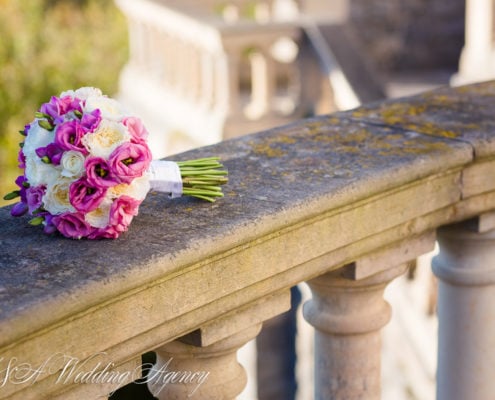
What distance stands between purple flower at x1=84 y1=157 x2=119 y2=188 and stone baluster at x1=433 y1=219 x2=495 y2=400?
0.79 metres

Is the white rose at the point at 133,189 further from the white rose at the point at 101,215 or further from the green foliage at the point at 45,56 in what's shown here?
the green foliage at the point at 45,56

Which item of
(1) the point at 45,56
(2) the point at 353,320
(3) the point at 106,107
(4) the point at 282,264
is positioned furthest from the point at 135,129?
(1) the point at 45,56

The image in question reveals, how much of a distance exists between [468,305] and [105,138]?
0.87m

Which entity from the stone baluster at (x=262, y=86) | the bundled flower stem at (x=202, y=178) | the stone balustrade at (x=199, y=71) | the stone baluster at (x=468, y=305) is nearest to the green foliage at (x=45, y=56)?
the stone balustrade at (x=199, y=71)

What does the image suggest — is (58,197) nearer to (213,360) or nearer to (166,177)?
(166,177)

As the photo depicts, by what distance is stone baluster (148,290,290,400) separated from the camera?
1688mm

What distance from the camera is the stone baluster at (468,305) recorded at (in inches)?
81.4

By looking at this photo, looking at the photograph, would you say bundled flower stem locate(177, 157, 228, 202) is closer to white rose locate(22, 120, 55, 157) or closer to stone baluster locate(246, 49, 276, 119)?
white rose locate(22, 120, 55, 157)

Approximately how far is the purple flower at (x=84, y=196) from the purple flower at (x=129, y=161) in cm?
4

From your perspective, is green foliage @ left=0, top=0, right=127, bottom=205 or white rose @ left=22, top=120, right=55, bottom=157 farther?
green foliage @ left=0, top=0, right=127, bottom=205

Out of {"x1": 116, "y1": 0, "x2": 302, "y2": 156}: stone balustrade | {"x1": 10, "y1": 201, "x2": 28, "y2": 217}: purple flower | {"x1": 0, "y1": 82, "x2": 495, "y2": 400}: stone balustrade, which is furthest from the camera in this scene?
{"x1": 116, "y1": 0, "x2": 302, "y2": 156}: stone balustrade

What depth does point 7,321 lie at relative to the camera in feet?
4.26

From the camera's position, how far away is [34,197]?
64.0 inches

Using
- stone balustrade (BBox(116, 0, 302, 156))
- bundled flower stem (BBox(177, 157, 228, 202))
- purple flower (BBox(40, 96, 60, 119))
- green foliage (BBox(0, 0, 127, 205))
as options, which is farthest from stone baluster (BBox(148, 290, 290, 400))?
green foliage (BBox(0, 0, 127, 205))
